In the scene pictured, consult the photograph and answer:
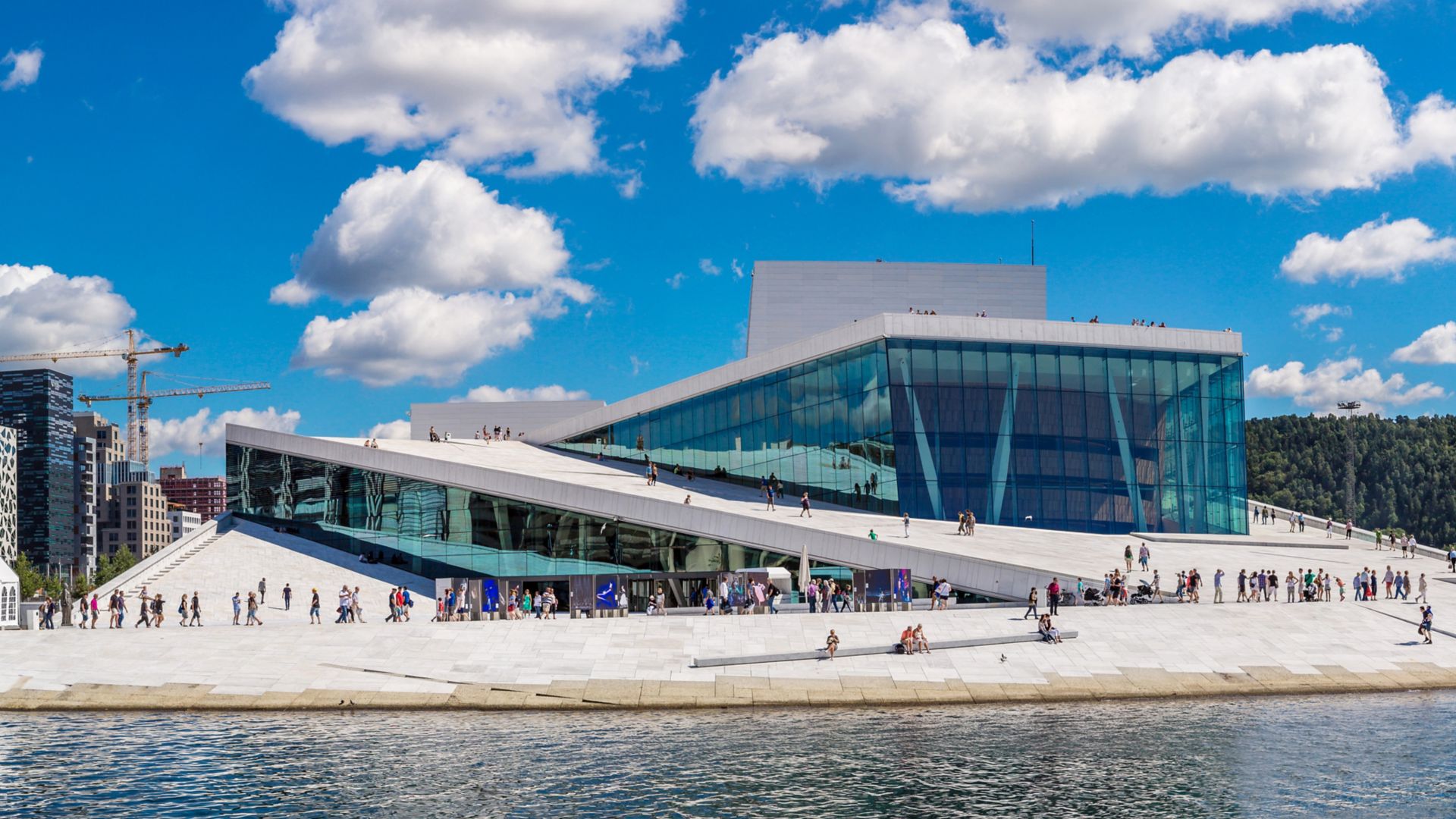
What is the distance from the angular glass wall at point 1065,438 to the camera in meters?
55.4

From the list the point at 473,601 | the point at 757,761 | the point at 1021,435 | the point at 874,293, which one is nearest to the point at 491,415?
the point at 874,293

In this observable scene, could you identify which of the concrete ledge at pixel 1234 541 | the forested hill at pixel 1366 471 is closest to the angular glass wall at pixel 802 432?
the concrete ledge at pixel 1234 541

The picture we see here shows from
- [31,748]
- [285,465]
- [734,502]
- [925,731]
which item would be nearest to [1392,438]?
[734,502]

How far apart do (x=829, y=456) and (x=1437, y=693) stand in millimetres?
27140

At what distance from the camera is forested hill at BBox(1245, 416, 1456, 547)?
5231 inches

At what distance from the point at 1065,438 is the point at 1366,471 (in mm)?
101941

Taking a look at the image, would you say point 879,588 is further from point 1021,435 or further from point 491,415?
point 491,415

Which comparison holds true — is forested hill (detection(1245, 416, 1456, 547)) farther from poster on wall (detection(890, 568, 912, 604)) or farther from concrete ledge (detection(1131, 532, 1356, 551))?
poster on wall (detection(890, 568, 912, 604))

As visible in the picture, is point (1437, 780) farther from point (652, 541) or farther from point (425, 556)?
point (425, 556)

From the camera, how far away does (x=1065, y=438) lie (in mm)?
56469

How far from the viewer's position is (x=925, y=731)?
29.2 m

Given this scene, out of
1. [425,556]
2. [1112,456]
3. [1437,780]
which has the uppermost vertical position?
[1112,456]

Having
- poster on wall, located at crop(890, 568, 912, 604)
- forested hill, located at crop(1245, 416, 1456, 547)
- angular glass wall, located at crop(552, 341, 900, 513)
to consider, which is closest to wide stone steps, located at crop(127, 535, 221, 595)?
angular glass wall, located at crop(552, 341, 900, 513)

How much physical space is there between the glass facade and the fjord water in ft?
74.9
